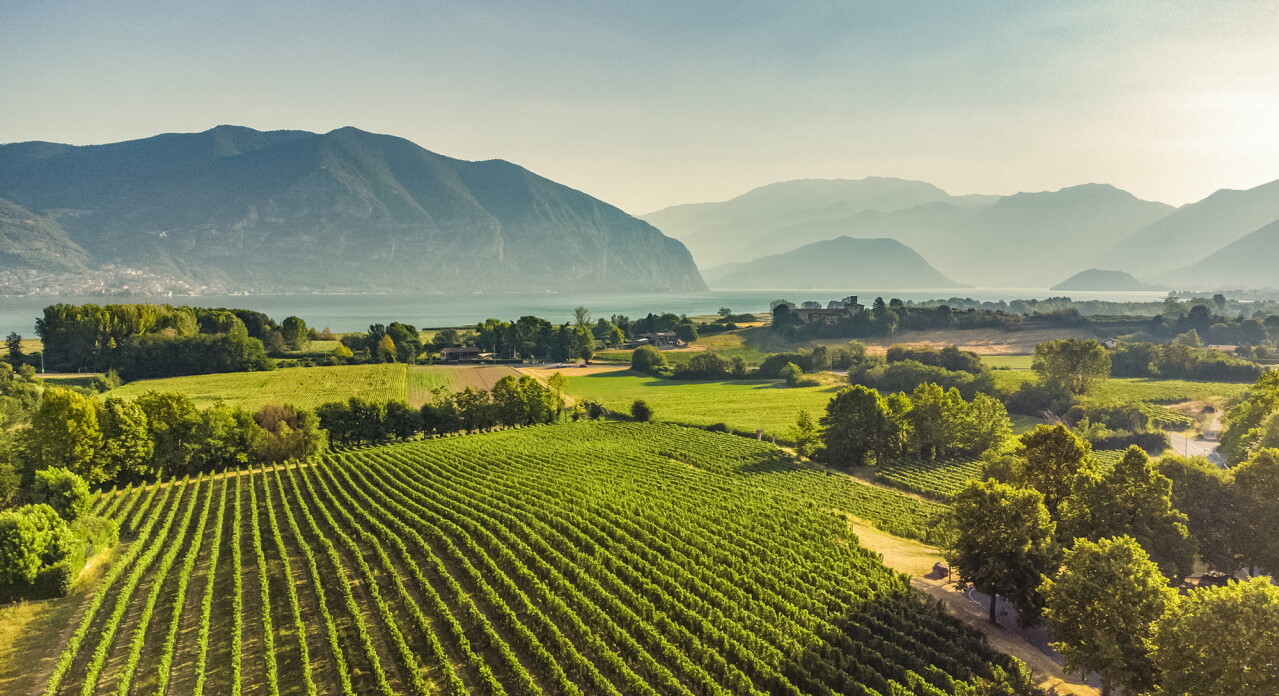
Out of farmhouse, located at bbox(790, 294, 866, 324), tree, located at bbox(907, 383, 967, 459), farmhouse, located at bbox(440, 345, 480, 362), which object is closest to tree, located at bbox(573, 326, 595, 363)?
farmhouse, located at bbox(440, 345, 480, 362)

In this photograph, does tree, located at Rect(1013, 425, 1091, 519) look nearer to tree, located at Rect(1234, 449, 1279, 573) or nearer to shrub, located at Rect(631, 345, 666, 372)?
tree, located at Rect(1234, 449, 1279, 573)

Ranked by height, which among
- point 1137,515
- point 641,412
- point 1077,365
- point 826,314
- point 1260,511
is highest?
point 826,314

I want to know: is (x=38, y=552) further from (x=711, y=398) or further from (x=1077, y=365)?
(x=1077, y=365)

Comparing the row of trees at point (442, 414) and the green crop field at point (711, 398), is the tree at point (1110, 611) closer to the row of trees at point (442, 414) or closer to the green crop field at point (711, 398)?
the green crop field at point (711, 398)

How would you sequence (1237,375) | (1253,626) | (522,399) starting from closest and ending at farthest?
(1253,626)
(522,399)
(1237,375)

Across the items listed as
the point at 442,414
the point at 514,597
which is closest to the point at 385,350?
the point at 442,414

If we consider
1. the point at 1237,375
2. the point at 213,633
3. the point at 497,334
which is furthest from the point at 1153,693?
the point at 497,334

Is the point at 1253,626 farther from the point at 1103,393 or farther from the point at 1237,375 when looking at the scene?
the point at 1237,375
